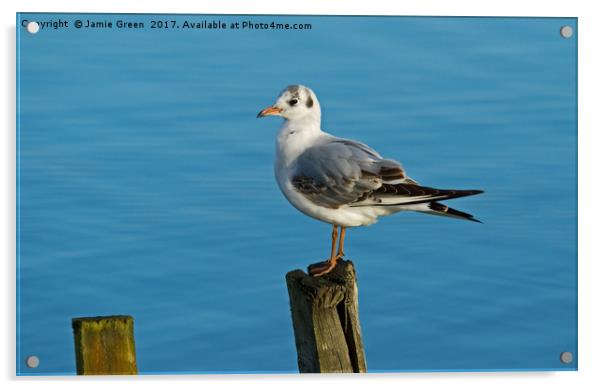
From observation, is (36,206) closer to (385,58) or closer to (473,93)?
(385,58)

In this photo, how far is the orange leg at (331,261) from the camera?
14.2ft

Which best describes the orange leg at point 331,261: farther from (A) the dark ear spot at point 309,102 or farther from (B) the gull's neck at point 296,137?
(A) the dark ear spot at point 309,102

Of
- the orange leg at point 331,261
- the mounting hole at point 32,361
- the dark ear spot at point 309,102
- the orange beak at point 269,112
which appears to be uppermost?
the dark ear spot at point 309,102

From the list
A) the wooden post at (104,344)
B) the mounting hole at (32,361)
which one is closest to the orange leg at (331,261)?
the wooden post at (104,344)

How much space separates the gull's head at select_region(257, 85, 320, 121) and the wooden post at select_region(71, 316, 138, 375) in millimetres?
1217

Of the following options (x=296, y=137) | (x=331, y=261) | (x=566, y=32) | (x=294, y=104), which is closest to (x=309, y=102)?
(x=294, y=104)

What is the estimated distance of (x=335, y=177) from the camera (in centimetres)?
431

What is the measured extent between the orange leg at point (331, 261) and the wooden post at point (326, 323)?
0.24 m

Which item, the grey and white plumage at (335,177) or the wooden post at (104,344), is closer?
the wooden post at (104,344)

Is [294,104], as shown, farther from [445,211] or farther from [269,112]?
[445,211]

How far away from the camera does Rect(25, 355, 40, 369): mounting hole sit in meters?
4.48

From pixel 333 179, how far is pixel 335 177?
13mm

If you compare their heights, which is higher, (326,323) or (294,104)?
(294,104)

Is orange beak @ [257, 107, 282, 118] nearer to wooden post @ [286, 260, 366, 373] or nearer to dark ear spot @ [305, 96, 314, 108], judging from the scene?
dark ear spot @ [305, 96, 314, 108]
